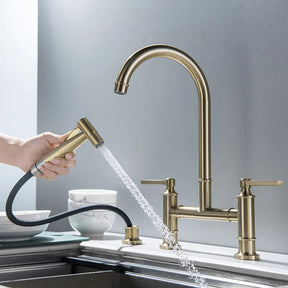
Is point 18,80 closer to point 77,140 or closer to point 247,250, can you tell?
point 77,140

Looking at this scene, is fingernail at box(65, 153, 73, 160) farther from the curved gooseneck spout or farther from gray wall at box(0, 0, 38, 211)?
gray wall at box(0, 0, 38, 211)

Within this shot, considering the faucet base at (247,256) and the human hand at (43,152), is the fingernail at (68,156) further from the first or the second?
the faucet base at (247,256)

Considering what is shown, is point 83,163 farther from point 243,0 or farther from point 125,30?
point 243,0

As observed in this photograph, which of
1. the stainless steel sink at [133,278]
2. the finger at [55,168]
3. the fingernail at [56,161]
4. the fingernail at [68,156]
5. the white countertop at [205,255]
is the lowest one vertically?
the stainless steel sink at [133,278]

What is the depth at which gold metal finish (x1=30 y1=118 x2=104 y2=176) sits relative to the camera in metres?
1.02

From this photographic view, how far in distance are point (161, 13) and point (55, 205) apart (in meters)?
0.71

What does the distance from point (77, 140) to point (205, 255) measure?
346 mm

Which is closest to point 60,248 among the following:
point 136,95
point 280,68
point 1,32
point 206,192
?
point 206,192

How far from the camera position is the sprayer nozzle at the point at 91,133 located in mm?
1008

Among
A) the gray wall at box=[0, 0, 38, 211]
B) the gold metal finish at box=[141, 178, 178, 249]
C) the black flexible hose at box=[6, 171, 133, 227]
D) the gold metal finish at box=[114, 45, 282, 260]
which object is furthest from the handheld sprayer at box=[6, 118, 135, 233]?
the gray wall at box=[0, 0, 38, 211]

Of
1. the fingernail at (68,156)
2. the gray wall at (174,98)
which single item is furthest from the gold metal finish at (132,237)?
the fingernail at (68,156)

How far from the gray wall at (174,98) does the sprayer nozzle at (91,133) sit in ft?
1.08

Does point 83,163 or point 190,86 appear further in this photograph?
point 83,163

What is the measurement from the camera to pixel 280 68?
43.5 inches
